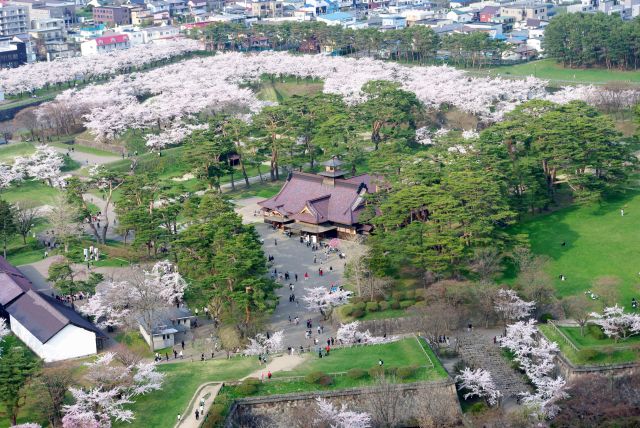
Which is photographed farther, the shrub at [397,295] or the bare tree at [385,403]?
the shrub at [397,295]

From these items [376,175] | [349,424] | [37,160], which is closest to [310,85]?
[37,160]

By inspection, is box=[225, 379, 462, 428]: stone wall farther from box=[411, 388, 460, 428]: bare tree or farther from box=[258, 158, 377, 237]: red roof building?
box=[258, 158, 377, 237]: red roof building

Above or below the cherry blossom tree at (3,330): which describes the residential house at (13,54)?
above

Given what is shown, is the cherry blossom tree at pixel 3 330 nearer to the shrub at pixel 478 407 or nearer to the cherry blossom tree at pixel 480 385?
the cherry blossom tree at pixel 480 385

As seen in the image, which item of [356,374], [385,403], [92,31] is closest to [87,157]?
[356,374]

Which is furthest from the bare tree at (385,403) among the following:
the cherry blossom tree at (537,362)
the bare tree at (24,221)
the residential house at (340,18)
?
the residential house at (340,18)

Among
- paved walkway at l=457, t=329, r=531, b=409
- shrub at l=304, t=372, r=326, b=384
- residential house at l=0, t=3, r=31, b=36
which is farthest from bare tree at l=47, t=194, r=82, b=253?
residential house at l=0, t=3, r=31, b=36
